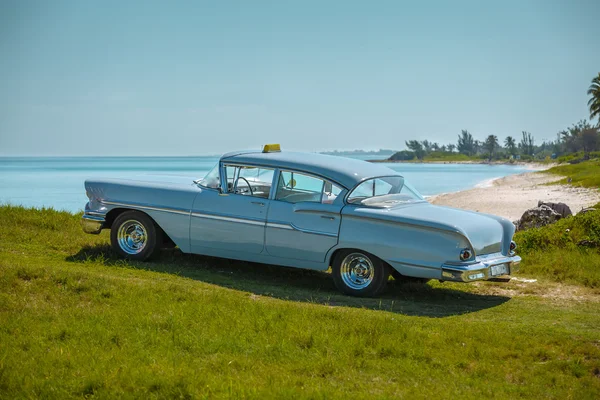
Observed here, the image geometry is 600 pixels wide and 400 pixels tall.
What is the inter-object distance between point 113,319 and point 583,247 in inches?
330

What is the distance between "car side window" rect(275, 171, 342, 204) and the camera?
30.7ft

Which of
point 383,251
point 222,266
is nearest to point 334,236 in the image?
point 383,251

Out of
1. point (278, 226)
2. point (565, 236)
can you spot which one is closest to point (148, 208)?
point (278, 226)

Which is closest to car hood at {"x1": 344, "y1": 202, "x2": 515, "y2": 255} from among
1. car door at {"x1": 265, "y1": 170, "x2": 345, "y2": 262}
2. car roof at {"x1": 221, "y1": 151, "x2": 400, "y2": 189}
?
car door at {"x1": 265, "y1": 170, "x2": 345, "y2": 262}

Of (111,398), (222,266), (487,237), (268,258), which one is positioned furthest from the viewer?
(222,266)

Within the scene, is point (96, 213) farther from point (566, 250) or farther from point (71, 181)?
point (71, 181)

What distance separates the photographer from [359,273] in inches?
360

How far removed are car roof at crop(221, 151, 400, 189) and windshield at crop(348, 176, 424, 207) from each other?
0.09 metres

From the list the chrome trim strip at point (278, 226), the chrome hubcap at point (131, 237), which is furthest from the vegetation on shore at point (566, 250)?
the chrome hubcap at point (131, 237)

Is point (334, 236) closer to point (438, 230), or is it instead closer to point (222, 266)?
point (438, 230)

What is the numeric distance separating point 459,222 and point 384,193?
4.11ft

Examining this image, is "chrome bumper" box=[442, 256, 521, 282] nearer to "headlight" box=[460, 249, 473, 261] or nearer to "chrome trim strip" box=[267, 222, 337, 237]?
"headlight" box=[460, 249, 473, 261]

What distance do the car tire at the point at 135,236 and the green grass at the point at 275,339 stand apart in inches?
23.3

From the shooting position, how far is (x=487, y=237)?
8828 millimetres
